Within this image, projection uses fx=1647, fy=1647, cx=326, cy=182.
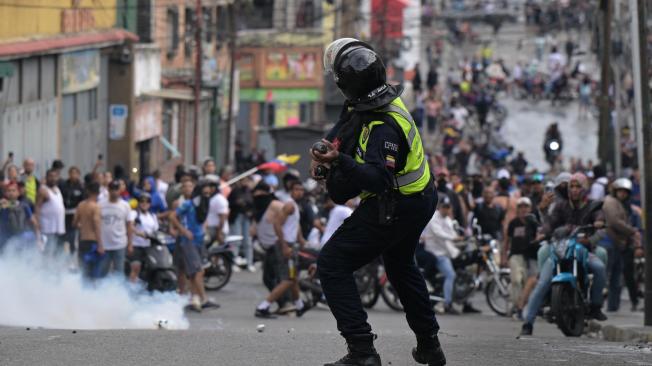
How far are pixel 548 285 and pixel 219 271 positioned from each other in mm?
7685

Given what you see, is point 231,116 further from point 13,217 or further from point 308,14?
point 13,217

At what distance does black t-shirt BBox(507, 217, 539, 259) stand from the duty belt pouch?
10.5 m

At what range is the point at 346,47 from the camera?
27.9 ft

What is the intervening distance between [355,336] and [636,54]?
8.11 m

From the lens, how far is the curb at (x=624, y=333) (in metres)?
14.4

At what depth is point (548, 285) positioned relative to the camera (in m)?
15.2

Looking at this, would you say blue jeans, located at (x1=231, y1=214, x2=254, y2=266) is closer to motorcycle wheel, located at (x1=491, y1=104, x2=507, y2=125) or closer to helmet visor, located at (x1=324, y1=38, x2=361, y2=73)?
helmet visor, located at (x1=324, y1=38, x2=361, y2=73)

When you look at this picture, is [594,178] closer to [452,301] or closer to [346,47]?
[452,301]

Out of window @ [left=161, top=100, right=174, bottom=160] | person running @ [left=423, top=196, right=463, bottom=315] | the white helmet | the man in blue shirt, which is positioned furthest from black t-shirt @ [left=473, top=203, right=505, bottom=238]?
window @ [left=161, top=100, right=174, bottom=160]

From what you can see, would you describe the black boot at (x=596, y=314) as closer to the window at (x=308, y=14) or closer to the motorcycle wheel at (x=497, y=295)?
the motorcycle wheel at (x=497, y=295)

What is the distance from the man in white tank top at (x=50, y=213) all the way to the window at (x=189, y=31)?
90.4 feet

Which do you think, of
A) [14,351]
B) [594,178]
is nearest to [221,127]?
[594,178]

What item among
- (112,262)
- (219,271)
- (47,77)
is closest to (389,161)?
(112,262)

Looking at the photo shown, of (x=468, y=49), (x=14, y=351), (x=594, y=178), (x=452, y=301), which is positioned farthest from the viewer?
(x=468, y=49)
